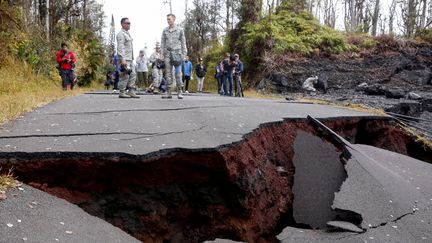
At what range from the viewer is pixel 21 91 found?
10.7m

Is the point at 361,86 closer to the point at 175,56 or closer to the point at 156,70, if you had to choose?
the point at 156,70

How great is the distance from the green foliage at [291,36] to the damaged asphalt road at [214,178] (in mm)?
18211

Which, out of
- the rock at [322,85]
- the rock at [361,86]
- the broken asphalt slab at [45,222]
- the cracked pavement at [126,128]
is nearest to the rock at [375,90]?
the rock at [361,86]

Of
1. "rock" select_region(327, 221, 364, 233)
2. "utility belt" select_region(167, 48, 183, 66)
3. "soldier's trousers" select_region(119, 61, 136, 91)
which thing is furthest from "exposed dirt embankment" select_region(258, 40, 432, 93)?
"rock" select_region(327, 221, 364, 233)

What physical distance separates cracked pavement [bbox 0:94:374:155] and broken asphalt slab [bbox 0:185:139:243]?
71 centimetres

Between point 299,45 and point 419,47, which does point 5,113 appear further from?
point 419,47

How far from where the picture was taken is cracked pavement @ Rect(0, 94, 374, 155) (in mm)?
4676

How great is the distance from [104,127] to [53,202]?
2.07m

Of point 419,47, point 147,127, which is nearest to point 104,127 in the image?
point 147,127

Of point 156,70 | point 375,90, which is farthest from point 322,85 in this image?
point 156,70

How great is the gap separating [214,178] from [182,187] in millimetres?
410

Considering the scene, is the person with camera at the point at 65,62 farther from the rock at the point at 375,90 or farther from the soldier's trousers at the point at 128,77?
the rock at the point at 375,90

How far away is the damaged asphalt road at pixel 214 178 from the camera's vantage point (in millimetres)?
4406

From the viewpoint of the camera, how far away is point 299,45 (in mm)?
24531
